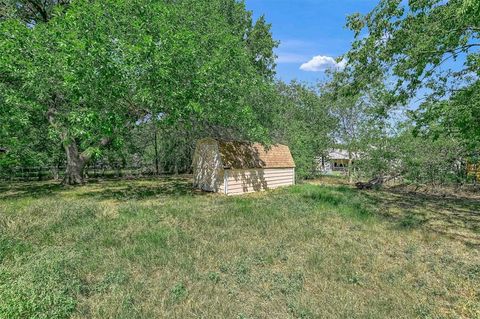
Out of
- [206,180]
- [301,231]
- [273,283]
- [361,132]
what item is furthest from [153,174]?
[273,283]

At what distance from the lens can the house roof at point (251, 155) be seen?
42.8 feet

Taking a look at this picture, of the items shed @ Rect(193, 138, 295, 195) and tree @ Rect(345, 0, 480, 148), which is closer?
tree @ Rect(345, 0, 480, 148)

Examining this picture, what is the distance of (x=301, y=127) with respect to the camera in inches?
932

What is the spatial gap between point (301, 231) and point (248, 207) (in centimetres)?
289

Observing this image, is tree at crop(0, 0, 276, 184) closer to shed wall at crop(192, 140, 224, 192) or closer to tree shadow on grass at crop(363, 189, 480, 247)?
shed wall at crop(192, 140, 224, 192)

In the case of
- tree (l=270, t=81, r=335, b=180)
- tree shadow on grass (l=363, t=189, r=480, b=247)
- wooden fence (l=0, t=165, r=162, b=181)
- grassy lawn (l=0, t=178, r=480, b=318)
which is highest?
tree (l=270, t=81, r=335, b=180)

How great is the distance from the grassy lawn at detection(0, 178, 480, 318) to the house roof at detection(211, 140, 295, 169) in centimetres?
523

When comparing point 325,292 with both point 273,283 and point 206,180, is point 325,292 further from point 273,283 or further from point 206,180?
point 206,180

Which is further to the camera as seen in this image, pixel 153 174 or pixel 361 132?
pixel 153 174

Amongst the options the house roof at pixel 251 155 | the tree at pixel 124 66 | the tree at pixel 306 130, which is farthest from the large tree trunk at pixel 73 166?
the tree at pixel 306 130

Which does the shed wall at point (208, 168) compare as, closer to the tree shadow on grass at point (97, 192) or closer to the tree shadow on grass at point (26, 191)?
the tree shadow on grass at point (97, 192)

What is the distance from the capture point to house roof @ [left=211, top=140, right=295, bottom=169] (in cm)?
1303

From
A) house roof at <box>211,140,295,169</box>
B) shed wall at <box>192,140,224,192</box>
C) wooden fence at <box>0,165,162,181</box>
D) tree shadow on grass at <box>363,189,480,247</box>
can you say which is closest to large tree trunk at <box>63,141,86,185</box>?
wooden fence at <box>0,165,162,181</box>

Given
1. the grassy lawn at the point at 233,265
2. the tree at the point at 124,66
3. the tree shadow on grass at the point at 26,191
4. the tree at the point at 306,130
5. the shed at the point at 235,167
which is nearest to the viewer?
the grassy lawn at the point at 233,265
